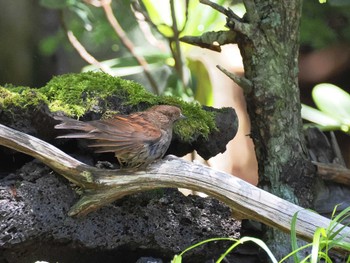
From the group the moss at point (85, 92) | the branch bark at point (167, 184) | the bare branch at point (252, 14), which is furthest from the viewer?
the bare branch at point (252, 14)

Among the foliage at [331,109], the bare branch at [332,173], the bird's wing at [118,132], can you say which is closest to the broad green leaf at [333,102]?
the foliage at [331,109]

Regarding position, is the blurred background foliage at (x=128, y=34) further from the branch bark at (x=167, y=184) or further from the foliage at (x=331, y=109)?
the branch bark at (x=167, y=184)

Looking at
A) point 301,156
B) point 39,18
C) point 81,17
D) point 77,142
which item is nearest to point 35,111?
point 77,142

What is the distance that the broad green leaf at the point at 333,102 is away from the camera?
11.3ft

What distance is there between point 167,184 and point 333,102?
1810mm

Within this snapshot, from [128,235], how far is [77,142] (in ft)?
1.27

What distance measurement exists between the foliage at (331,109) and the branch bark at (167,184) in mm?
1509

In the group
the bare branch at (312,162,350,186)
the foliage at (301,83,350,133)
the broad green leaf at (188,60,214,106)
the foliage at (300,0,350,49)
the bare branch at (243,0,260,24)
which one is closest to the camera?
the bare branch at (243,0,260,24)

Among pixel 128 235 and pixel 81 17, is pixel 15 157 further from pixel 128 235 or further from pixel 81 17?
pixel 81 17

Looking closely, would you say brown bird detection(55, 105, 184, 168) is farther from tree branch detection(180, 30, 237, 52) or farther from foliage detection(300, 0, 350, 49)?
foliage detection(300, 0, 350, 49)

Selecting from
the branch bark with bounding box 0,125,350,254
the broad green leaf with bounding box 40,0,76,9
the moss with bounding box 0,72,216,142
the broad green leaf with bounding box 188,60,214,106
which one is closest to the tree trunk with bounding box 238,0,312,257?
the moss with bounding box 0,72,216,142

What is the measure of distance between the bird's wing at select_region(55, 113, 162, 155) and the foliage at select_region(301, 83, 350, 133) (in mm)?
1703

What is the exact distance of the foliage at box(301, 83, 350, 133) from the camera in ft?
11.3

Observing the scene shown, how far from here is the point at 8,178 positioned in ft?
6.62
